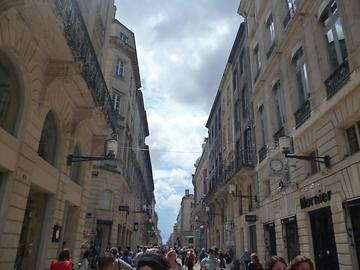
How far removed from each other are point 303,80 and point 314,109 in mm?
2491

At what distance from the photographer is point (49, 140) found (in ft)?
34.4

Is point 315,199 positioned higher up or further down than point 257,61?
further down

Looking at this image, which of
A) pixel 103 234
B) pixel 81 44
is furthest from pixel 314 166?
pixel 103 234

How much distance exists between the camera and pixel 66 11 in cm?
857

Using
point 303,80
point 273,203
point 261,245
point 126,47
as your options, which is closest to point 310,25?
point 303,80

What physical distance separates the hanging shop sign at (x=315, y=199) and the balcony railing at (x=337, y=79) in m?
3.36

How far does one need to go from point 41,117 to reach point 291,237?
11.6 meters

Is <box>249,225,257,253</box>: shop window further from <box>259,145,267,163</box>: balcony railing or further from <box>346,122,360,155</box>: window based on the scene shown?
<box>346,122,360,155</box>: window

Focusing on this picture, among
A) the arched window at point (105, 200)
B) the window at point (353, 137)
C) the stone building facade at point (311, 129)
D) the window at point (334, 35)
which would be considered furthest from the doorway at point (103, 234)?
the window at point (334, 35)

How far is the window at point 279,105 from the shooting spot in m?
17.3

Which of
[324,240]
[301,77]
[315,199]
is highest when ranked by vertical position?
[301,77]

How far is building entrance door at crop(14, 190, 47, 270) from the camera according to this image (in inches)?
356

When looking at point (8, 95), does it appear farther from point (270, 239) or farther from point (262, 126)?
point (262, 126)

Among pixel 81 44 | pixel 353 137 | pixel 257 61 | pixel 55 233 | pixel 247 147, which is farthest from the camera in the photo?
pixel 247 147
